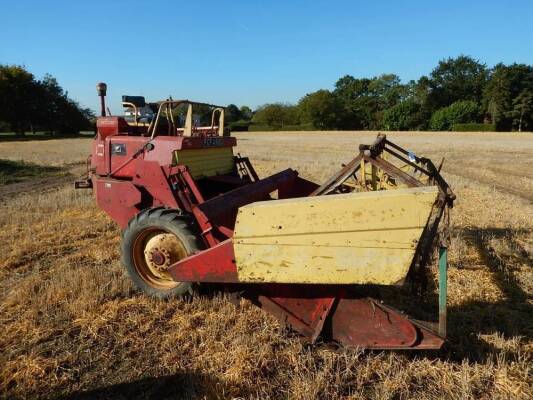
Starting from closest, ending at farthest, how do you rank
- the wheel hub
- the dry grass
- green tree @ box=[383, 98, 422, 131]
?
the dry grass → the wheel hub → green tree @ box=[383, 98, 422, 131]

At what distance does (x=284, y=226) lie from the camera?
2.84 meters

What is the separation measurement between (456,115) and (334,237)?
245 feet

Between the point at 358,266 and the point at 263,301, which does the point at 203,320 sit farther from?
the point at 358,266

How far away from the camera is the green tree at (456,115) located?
6956 centimetres

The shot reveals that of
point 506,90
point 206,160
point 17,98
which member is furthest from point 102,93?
point 506,90

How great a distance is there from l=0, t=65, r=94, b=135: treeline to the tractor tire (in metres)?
63.5

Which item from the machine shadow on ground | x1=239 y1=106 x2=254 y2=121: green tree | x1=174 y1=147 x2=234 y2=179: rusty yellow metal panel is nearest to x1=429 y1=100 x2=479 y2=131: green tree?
x1=239 y1=106 x2=254 y2=121: green tree

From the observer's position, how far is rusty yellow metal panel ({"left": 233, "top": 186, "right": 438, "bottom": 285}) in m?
2.56

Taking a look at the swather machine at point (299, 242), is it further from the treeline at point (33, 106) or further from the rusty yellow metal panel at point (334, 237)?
the treeline at point (33, 106)

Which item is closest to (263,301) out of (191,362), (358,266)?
(191,362)

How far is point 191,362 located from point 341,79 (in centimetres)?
10149

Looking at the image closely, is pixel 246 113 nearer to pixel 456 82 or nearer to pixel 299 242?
pixel 456 82

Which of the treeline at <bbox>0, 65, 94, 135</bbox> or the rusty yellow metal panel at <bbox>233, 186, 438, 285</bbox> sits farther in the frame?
the treeline at <bbox>0, 65, 94, 135</bbox>

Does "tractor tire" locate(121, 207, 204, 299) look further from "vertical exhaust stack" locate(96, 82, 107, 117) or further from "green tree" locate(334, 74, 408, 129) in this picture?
"green tree" locate(334, 74, 408, 129)
